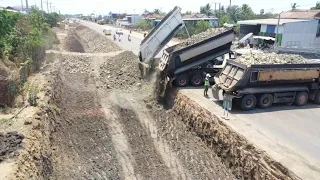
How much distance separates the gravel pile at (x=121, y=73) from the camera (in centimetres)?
2140

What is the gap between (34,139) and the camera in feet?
33.9

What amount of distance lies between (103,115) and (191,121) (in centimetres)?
488

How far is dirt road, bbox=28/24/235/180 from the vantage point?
35.7ft

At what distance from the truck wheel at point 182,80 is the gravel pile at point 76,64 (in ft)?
32.3

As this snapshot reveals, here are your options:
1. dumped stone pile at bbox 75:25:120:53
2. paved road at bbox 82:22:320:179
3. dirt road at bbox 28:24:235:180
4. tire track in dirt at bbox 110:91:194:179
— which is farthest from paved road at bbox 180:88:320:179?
dumped stone pile at bbox 75:25:120:53

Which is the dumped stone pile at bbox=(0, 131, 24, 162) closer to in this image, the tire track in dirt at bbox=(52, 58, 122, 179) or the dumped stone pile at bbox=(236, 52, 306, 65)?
the tire track in dirt at bbox=(52, 58, 122, 179)

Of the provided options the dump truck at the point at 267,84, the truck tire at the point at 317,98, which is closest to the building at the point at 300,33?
the truck tire at the point at 317,98

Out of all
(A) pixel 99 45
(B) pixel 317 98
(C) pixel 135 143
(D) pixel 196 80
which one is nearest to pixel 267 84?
(B) pixel 317 98

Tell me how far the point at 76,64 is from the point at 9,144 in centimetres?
1738

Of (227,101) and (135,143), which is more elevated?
(227,101)

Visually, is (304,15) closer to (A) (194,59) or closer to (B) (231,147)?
(A) (194,59)

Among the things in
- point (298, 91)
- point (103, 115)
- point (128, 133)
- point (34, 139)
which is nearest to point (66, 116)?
point (103, 115)

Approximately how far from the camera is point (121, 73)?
74.7ft

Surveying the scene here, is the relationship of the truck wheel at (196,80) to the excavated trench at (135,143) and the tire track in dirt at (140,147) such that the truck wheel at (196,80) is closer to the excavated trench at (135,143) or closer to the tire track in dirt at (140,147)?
the excavated trench at (135,143)
